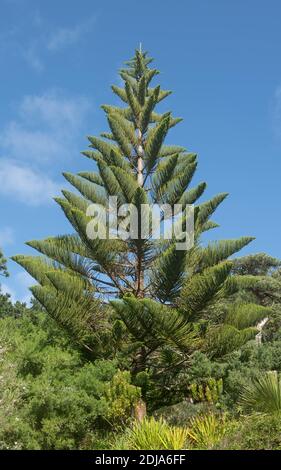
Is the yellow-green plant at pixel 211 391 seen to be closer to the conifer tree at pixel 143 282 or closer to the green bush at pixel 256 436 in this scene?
the conifer tree at pixel 143 282

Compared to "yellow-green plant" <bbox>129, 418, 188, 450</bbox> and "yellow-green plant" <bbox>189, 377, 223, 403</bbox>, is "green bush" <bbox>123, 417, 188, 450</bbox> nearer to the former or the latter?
"yellow-green plant" <bbox>129, 418, 188, 450</bbox>

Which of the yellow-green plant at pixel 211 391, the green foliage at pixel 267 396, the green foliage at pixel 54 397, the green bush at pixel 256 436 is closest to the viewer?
the green bush at pixel 256 436

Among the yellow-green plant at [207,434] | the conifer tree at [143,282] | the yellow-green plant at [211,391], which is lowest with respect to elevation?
the yellow-green plant at [207,434]

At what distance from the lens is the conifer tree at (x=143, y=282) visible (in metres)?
13.2

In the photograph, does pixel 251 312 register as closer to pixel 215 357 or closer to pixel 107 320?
pixel 215 357

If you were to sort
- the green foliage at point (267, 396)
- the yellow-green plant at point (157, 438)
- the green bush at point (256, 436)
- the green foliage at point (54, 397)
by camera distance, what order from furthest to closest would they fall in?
the green foliage at point (54, 397), the green foliage at point (267, 396), the yellow-green plant at point (157, 438), the green bush at point (256, 436)

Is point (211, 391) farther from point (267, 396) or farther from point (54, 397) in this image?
point (54, 397)

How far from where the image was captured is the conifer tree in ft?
43.3

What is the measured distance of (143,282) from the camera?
49.4 ft

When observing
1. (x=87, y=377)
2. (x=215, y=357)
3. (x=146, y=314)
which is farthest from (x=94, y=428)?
(x=215, y=357)

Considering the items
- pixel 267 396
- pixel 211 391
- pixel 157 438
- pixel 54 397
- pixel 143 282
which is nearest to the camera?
pixel 157 438

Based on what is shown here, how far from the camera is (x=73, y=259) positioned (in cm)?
1470

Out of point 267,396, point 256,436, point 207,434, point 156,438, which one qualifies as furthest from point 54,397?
point 256,436

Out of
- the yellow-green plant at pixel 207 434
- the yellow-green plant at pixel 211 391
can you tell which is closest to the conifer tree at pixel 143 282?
the yellow-green plant at pixel 211 391
